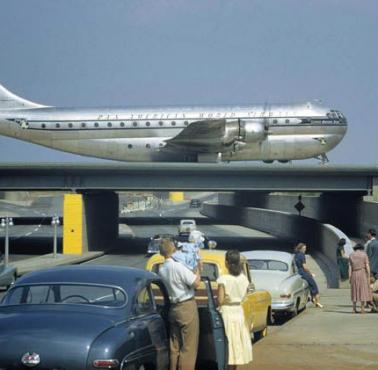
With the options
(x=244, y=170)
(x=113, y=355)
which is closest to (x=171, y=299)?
(x=113, y=355)

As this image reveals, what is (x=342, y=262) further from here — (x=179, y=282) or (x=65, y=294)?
(x=65, y=294)

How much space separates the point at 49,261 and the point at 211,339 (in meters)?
34.8

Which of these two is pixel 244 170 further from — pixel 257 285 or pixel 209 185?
pixel 257 285

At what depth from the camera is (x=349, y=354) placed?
12.9 m

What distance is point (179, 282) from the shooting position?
1034cm

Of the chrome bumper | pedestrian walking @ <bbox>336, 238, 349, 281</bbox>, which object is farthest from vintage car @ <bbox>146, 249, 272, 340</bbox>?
pedestrian walking @ <bbox>336, 238, 349, 281</bbox>

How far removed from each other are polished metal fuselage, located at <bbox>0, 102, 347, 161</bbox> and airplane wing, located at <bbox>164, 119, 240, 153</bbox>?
434mm

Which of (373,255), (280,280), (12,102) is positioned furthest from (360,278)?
(12,102)

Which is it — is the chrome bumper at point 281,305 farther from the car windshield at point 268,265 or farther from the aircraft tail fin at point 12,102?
the aircraft tail fin at point 12,102

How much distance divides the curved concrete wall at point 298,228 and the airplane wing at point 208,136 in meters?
6.80

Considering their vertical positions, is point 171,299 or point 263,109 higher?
point 263,109

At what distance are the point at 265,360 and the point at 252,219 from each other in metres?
76.0

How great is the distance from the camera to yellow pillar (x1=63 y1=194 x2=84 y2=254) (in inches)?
2064

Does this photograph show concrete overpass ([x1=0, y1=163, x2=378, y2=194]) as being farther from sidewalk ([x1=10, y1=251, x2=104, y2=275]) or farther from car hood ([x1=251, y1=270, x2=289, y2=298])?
car hood ([x1=251, y1=270, x2=289, y2=298])
